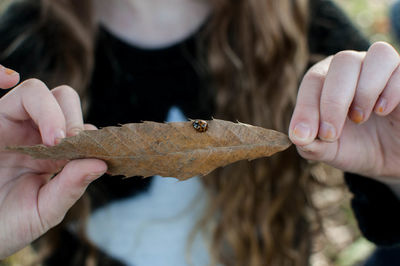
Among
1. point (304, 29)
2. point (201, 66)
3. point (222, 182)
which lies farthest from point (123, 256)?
point (304, 29)

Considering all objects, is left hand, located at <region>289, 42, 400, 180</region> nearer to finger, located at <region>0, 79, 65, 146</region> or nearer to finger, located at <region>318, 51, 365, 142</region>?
finger, located at <region>318, 51, 365, 142</region>

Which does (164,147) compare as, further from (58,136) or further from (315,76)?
(315,76)

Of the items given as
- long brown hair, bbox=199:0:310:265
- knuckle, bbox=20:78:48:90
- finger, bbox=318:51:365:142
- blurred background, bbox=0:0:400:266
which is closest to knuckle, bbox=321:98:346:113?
finger, bbox=318:51:365:142

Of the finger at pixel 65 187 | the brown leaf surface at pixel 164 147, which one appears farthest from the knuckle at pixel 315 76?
the finger at pixel 65 187

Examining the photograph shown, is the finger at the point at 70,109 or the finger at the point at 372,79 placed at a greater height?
the finger at the point at 372,79

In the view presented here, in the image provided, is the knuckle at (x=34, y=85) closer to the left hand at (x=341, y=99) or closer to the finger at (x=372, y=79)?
the left hand at (x=341, y=99)

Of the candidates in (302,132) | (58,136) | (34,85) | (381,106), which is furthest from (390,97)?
(34,85)
